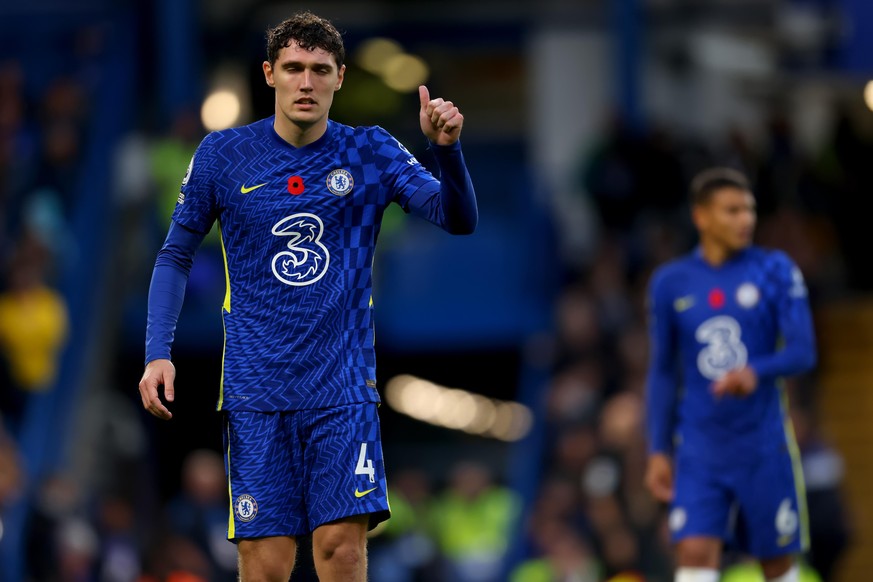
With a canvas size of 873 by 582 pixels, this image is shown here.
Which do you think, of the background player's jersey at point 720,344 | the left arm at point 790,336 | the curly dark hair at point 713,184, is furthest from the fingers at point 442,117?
the curly dark hair at point 713,184

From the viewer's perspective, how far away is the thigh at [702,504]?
880 centimetres

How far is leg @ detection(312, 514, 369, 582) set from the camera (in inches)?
253

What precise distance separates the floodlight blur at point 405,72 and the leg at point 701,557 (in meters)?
15.8

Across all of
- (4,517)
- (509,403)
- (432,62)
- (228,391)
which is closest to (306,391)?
(228,391)

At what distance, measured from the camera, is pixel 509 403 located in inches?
918

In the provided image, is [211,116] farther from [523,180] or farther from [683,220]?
[683,220]

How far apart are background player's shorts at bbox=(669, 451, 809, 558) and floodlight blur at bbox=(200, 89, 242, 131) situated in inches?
428

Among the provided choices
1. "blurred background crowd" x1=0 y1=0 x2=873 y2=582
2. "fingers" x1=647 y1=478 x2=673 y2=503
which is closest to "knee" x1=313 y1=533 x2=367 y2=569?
"fingers" x1=647 y1=478 x2=673 y2=503

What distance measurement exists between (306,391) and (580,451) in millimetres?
8337

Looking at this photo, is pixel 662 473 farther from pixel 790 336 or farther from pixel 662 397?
pixel 790 336

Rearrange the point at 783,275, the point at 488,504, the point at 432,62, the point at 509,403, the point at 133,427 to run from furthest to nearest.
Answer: the point at 432,62 < the point at 509,403 < the point at 133,427 < the point at 488,504 < the point at 783,275

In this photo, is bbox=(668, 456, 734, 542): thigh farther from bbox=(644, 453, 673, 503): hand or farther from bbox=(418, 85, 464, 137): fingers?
bbox=(418, 85, 464, 137): fingers

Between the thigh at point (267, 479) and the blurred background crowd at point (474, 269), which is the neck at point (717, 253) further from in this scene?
the blurred background crowd at point (474, 269)

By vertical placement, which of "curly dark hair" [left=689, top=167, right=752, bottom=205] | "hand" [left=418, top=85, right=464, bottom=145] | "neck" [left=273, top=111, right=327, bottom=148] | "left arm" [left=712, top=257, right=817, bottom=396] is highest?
"curly dark hair" [left=689, top=167, right=752, bottom=205]
